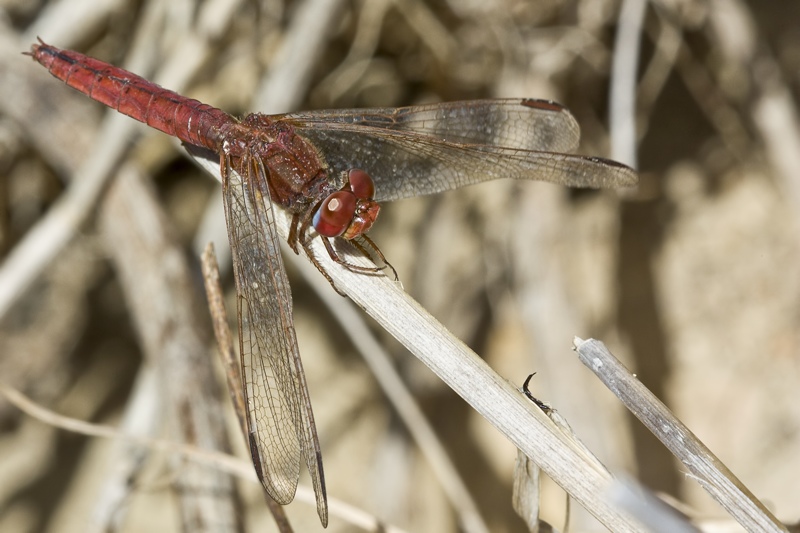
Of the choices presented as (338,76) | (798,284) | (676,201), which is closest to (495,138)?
(338,76)

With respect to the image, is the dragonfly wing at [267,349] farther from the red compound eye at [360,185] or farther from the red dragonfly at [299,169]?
the red compound eye at [360,185]

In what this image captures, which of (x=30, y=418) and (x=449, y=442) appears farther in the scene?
(x=449, y=442)

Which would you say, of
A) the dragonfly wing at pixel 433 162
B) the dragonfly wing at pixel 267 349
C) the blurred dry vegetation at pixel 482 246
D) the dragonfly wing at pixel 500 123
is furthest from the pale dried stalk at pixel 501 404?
the blurred dry vegetation at pixel 482 246

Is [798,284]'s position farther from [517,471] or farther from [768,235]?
[517,471]

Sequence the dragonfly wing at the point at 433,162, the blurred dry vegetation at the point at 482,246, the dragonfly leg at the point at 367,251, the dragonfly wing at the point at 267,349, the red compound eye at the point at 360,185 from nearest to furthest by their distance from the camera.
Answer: the dragonfly wing at the point at 267,349, the dragonfly leg at the point at 367,251, the red compound eye at the point at 360,185, the dragonfly wing at the point at 433,162, the blurred dry vegetation at the point at 482,246

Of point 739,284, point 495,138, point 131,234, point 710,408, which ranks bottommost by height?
point 131,234

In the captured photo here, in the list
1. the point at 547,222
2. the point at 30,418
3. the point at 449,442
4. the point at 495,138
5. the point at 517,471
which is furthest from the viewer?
the point at 449,442

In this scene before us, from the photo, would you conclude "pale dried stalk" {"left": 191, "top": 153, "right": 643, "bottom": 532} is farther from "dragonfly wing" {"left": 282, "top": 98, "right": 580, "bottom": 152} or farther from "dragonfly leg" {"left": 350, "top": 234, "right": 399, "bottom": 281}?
"dragonfly wing" {"left": 282, "top": 98, "right": 580, "bottom": 152}
